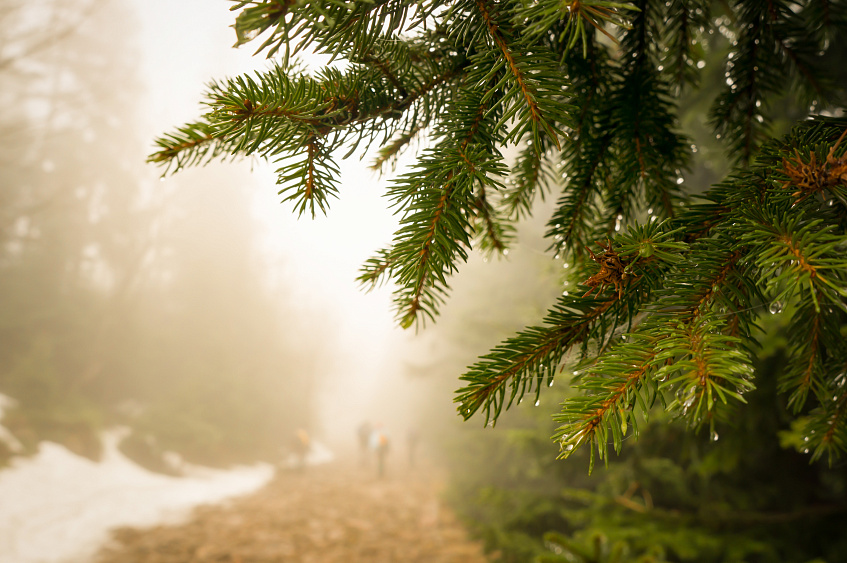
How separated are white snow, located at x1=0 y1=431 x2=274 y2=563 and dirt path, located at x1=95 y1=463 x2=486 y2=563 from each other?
432 millimetres

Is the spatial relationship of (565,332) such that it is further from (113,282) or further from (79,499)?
(113,282)

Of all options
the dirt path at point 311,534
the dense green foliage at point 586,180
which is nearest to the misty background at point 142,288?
the dirt path at point 311,534

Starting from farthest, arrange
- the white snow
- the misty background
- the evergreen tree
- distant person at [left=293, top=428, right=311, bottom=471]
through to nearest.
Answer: distant person at [left=293, top=428, right=311, bottom=471], the misty background, the white snow, the evergreen tree

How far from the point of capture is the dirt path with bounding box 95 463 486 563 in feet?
14.5

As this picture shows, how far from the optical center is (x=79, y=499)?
600 cm

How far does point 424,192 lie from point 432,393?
33.7 feet

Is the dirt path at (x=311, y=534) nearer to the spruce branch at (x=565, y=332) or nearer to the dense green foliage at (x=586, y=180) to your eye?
the dense green foliage at (x=586, y=180)

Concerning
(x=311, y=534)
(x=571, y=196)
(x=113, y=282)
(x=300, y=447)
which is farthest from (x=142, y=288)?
(x=571, y=196)

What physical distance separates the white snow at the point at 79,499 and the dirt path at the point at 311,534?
1.42 feet

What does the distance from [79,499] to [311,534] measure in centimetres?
384

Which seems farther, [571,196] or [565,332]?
[571,196]

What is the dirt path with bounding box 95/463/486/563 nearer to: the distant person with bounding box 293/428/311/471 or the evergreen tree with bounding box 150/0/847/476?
the distant person with bounding box 293/428/311/471

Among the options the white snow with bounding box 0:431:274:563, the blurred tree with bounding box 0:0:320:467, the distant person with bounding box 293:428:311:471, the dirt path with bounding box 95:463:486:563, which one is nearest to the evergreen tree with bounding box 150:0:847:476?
the dirt path with bounding box 95:463:486:563

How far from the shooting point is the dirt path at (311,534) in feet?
14.5
